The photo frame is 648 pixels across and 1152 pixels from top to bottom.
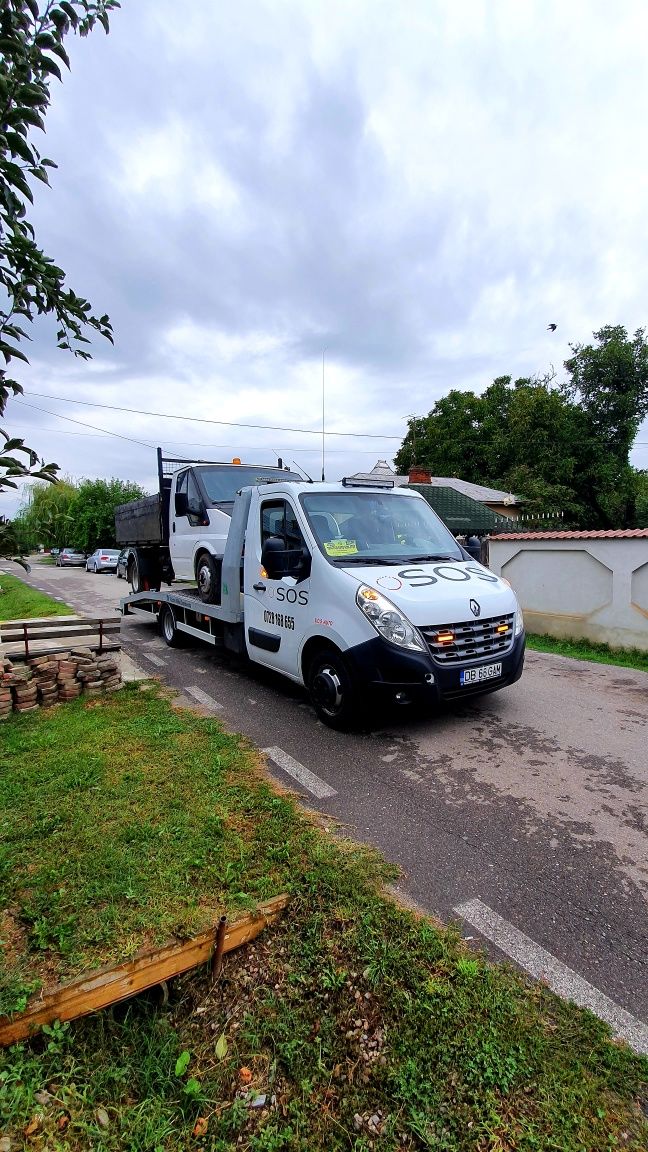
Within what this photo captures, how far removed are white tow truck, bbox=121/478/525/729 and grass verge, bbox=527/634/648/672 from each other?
372cm

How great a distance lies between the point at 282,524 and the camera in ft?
17.4

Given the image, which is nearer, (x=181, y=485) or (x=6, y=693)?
(x=6, y=693)

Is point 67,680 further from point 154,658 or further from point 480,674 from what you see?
point 480,674

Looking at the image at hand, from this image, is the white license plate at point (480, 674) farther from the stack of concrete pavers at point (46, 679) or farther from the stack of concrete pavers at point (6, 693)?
the stack of concrete pavers at point (6, 693)

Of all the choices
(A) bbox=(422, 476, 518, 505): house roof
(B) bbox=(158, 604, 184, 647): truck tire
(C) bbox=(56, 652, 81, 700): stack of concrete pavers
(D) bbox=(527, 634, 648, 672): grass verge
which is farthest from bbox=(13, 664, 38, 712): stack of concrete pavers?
(A) bbox=(422, 476, 518, 505): house roof

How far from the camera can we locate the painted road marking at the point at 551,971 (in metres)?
1.92

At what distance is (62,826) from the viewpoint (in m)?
2.98

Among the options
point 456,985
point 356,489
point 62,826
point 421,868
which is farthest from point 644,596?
point 62,826

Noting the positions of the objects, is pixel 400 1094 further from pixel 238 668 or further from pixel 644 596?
pixel 644 596

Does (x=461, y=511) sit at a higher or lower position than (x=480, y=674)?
higher

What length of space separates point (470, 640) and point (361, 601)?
974mm

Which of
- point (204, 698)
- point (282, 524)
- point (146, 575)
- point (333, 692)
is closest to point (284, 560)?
point (282, 524)

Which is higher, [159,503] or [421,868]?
[159,503]

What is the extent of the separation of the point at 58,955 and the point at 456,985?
5.06ft
